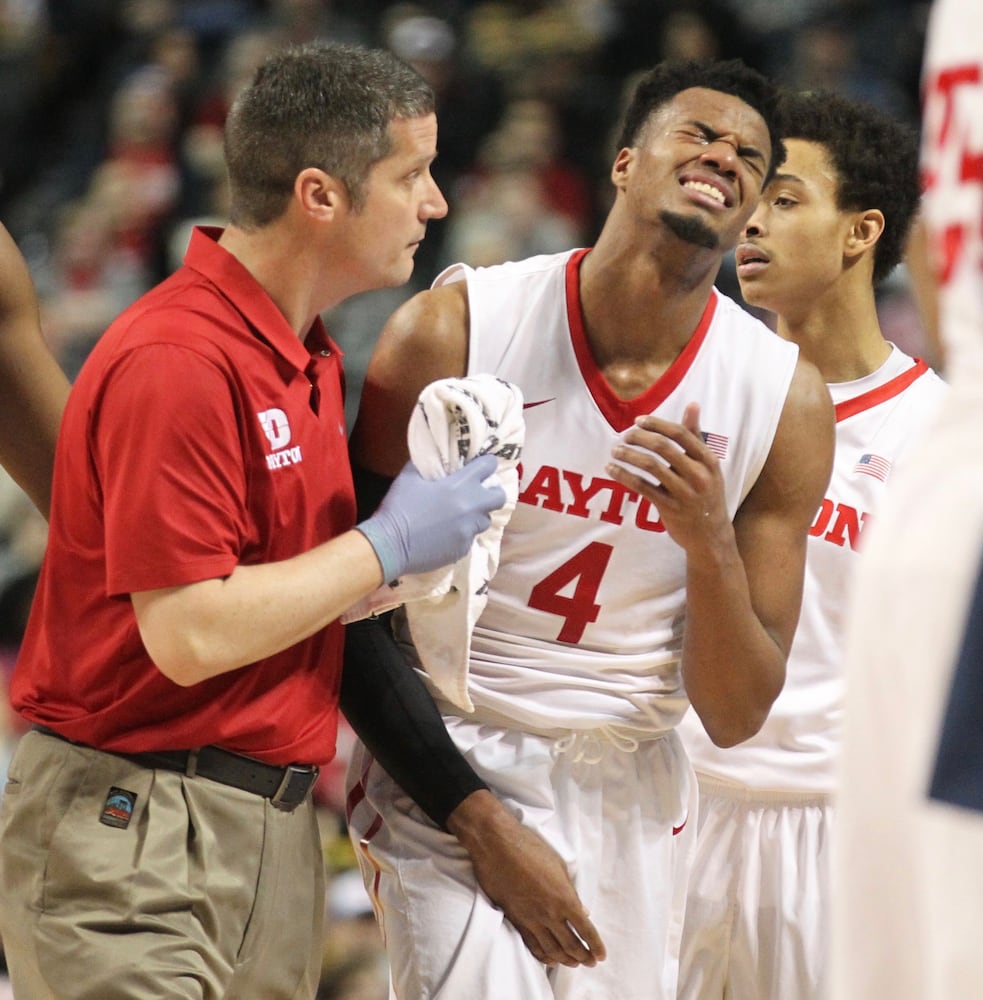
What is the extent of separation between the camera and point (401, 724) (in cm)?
321

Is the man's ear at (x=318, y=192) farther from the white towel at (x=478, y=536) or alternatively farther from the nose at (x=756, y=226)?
the nose at (x=756, y=226)

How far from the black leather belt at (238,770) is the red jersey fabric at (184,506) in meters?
0.02

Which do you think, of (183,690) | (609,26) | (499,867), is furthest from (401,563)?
(609,26)

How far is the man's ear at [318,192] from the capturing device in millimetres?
2922

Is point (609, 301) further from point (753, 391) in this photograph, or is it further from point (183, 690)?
point (183, 690)

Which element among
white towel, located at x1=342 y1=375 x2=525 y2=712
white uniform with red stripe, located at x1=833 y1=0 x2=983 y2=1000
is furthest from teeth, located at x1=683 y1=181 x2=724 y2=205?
white uniform with red stripe, located at x1=833 y1=0 x2=983 y2=1000

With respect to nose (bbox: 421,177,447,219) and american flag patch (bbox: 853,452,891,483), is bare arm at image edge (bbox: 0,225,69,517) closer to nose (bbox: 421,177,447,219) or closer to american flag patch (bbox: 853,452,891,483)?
nose (bbox: 421,177,447,219)

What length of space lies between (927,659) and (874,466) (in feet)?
9.09

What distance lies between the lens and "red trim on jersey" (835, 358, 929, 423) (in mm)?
4043

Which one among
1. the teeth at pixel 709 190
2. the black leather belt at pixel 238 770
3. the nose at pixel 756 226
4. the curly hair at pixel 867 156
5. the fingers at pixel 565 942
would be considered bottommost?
the fingers at pixel 565 942

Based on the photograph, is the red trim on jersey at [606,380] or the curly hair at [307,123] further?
the red trim on jersey at [606,380]

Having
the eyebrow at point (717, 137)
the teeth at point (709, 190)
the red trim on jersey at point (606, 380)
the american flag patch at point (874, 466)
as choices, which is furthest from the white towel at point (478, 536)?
the american flag patch at point (874, 466)

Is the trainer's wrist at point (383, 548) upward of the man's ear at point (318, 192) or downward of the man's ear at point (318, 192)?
downward

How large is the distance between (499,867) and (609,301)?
1.12 m
